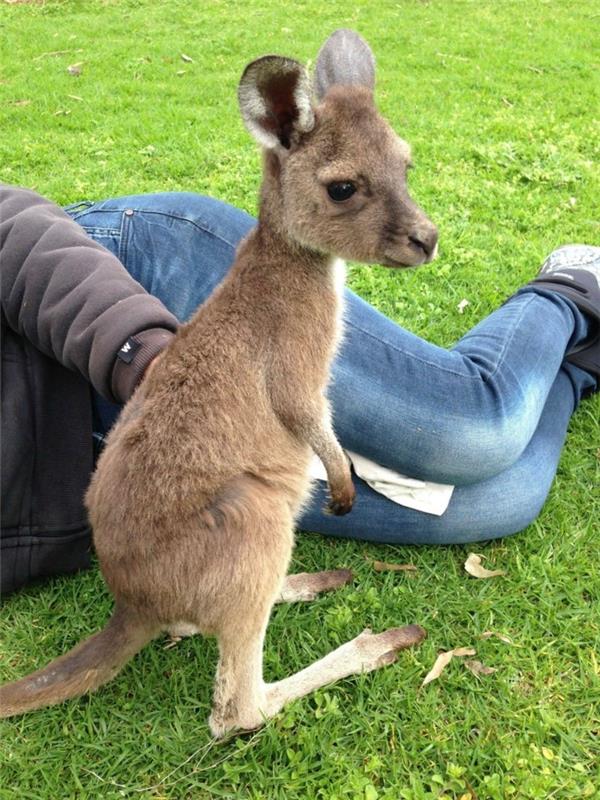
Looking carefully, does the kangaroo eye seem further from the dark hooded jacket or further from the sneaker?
the sneaker

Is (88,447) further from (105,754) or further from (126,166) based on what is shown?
(126,166)

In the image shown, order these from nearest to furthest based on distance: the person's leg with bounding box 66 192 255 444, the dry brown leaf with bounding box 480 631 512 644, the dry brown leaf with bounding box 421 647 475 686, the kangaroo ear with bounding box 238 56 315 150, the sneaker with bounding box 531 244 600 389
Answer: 1. the kangaroo ear with bounding box 238 56 315 150
2. the dry brown leaf with bounding box 421 647 475 686
3. the dry brown leaf with bounding box 480 631 512 644
4. the person's leg with bounding box 66 192 255 444
5. the sneaker with bounding box 531 244 600 389

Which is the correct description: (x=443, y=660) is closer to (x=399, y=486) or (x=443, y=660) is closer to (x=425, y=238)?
(x=399, y=486)

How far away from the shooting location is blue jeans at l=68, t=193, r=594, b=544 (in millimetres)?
2525

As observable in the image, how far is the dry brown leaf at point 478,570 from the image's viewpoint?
2568 mm

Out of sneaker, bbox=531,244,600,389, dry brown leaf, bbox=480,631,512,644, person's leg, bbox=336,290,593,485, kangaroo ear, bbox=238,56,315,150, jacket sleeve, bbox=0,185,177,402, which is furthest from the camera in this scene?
sneaker, bbox=531,244,600,389

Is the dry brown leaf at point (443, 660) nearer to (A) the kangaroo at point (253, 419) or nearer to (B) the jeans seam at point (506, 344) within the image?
(A) the kangaroo at point (253, 419)

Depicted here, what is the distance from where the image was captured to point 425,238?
2.03 m

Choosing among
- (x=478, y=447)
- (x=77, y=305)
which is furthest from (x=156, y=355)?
(x=478, y=447)

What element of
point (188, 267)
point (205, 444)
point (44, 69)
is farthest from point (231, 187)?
point (44, 69)

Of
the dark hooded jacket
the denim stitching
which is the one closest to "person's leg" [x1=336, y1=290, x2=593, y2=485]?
the dark hooded jacket

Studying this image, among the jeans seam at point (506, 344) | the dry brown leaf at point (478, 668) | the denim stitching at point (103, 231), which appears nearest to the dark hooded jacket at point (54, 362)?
the denim stitching at point (103, 231)

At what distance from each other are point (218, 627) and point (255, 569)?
182 millimetres

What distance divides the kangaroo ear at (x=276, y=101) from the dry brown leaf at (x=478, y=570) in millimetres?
1513
